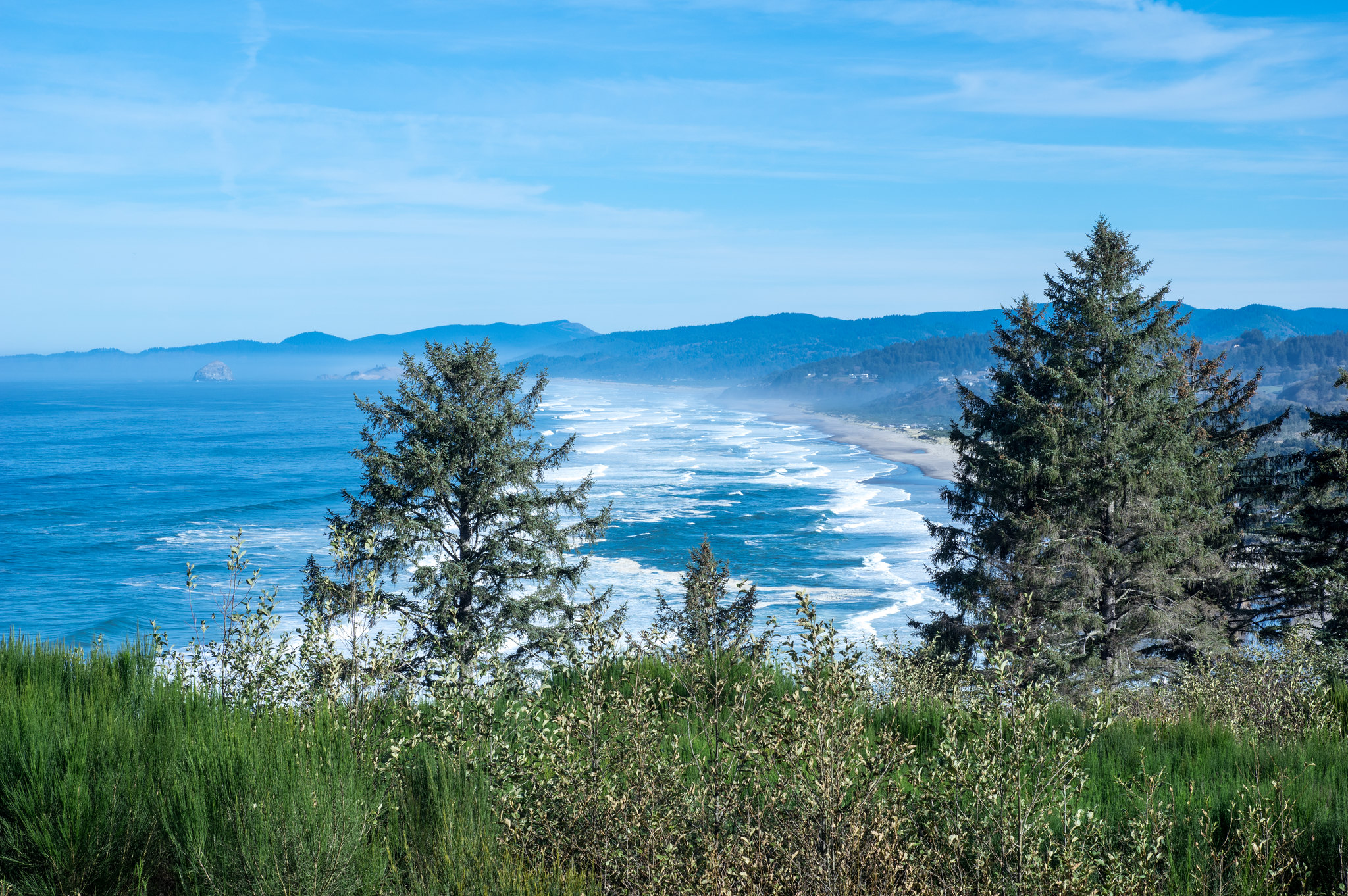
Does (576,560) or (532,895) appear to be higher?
(532,895)

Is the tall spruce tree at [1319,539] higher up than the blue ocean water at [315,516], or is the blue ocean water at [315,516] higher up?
the tall spruce tree at [1319,539]

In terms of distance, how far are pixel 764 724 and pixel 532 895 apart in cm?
101

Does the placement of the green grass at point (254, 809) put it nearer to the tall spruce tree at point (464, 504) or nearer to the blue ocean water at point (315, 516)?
the blue ocean water at point (315, 516)

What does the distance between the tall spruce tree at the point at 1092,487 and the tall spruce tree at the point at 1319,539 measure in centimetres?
135

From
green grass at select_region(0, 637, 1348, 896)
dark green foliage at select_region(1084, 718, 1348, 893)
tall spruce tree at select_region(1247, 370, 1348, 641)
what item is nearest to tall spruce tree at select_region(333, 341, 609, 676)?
dark green foliage at select_region(1084, 718, 1348, 893)

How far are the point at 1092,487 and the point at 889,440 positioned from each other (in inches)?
4034

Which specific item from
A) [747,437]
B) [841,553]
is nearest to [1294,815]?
[841,553]

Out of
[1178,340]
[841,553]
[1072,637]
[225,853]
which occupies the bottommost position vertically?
[841,553]

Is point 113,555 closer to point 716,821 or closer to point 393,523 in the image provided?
point 393,523

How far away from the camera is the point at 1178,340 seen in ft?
69.1

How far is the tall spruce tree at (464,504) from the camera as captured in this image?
1962cm

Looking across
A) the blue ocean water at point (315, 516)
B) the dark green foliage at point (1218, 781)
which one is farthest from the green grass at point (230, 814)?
the blue ocean water at point (315, 516)

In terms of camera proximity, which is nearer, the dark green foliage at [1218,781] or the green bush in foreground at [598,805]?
the green bush in foreground at [598,805]

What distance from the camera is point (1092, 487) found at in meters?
19.3
